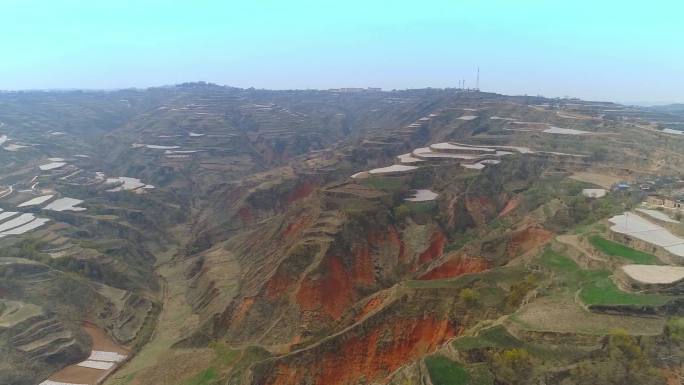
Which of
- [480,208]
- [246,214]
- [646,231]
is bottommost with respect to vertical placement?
[246,214]

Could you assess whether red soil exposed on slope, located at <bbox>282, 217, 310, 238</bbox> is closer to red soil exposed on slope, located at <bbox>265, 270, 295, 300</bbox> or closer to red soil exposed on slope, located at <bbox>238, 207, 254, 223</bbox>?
red soil exposed on slope, located at <bbox>265, 270, 295, 300</bbox>

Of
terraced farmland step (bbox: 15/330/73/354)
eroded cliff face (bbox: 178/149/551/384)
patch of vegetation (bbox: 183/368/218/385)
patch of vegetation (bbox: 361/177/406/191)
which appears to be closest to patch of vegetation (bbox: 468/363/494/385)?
eroded cliff face (bbox: 178/149/551/384)

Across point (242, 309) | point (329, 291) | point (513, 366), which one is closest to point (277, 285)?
point (242, 309)

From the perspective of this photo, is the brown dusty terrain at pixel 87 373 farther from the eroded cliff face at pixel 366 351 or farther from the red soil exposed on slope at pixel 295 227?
the red soil exposed on slope at pixel 295 227

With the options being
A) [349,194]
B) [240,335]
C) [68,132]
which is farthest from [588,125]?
[68,132]

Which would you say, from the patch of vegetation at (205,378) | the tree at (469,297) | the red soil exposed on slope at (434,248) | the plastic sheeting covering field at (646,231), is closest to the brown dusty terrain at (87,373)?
the patch of vegetation at (205,378)

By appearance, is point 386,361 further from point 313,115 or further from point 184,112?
point 313,115

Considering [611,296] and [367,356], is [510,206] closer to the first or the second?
[611,296]
